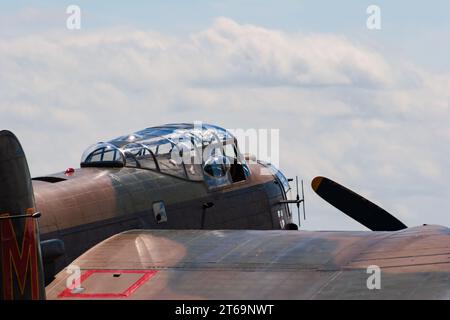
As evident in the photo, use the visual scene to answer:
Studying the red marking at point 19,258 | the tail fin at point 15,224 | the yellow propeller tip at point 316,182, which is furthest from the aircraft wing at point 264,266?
the yellow propeller tip at point 316,182

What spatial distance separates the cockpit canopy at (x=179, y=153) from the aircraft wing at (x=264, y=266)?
2842 mm

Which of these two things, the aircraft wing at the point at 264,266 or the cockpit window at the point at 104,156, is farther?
the cockpit window at the point at 104,156

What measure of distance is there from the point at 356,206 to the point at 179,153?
3894mm

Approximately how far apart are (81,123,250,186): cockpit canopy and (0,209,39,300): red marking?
26.8ft

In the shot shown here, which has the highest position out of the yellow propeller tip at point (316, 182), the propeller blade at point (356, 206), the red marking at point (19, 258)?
the red marking at point (19, 258)

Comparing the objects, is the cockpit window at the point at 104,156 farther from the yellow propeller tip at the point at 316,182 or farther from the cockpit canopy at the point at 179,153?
the yellow propeller tip at the point at 316,182

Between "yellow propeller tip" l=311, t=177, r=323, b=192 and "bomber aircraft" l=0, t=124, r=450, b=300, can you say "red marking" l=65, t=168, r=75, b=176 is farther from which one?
"yellow propeller tip" l=311, t=177, r=323, b=192

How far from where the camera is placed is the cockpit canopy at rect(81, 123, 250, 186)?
881 inches

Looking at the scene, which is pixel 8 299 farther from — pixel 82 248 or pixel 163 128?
pixel 163 128

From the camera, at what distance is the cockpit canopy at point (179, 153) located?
73.4ft

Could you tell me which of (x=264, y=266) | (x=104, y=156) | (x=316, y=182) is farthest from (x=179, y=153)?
(x=264, y=266)

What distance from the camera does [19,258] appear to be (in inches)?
540

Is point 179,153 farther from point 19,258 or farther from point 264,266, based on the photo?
point 19,258
